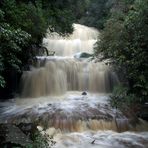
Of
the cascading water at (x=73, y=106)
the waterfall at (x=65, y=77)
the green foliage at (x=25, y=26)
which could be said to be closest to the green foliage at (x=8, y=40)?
the green foliage at (x=25, y=26)

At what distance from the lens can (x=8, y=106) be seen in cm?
1374

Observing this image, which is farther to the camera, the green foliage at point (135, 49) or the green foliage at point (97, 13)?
the green foliage at point (97, 13)

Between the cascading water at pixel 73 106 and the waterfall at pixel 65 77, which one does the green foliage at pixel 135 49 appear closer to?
the cascading water at pixel 73 106

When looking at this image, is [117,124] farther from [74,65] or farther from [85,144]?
[74,65]

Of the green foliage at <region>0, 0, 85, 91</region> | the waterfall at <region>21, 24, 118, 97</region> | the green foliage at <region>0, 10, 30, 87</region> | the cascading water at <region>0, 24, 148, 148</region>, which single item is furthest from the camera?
the waterfall at <region>21, 24, 118, 97</region>

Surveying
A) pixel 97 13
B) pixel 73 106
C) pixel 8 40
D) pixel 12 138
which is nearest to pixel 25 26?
pixel 73 106

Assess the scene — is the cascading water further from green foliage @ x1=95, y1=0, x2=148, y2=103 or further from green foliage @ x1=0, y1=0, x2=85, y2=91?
green foliage @ x1=95, y1=0, x2=148, y2=103

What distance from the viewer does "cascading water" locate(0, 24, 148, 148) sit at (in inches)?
411

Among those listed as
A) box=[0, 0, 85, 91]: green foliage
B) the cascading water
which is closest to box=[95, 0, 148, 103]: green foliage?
the cascading water

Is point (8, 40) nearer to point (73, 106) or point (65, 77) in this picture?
point (73, 106)

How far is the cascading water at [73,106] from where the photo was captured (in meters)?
10.4

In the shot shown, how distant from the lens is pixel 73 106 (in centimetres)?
1279

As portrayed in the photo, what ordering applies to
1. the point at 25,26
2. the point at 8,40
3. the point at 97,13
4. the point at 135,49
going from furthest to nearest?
1. the point at 97,13
2. the point at 25,26
3. the point at 135,49
4. the point at 8,40

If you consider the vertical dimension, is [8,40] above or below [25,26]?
A: below
